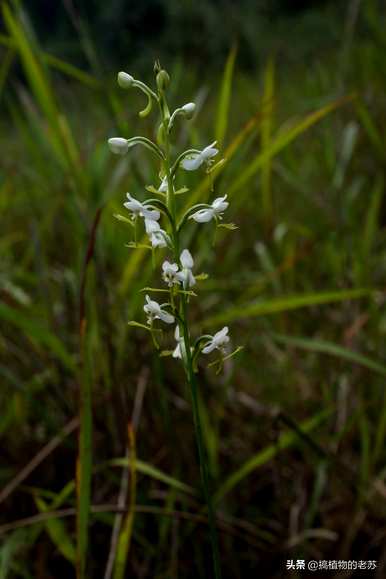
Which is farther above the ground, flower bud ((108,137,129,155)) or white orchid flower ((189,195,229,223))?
flower bud ((108,137,129,155))

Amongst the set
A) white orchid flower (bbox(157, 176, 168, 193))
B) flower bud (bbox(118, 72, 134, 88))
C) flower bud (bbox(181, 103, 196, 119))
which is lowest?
white orchid flower (bbox(157, 176, 168, 193))

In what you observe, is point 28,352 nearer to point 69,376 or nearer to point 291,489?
point 69,376

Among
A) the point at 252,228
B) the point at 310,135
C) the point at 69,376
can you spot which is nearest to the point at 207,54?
the point at 310,135

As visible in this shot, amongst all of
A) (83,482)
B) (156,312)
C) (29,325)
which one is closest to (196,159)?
(156,312)

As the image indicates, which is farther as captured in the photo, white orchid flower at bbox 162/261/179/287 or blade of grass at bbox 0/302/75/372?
blade of grass at bbox 0/302/75/372

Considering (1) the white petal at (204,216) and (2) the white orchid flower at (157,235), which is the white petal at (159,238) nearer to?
(2) the white orchid flower at (157,235)

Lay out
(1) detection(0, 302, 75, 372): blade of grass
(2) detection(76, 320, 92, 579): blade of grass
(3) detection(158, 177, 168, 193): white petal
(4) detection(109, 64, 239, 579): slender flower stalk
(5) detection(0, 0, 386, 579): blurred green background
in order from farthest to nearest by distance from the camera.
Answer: (5) detection(0, 0, 386, 579): blurred green background → (1) detection(0, 302, 75, 372): blade of grass → (2) detection(76, 320, 92, 579): blade of grass → (3) detection(158, 177, 168, 193): white petal → (4) detection(109, 64, 239, 579): slender flower stalk

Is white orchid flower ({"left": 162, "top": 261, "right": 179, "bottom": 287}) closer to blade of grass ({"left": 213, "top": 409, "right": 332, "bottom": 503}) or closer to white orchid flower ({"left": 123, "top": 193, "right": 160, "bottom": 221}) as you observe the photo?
white orchid flower ({"left": 123, "top": 193, "right": 160, "bottom": 221})

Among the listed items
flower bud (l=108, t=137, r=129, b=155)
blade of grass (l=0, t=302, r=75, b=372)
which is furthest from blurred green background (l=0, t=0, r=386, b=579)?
flower bud (l=108, t=137, r=129, b=155)
